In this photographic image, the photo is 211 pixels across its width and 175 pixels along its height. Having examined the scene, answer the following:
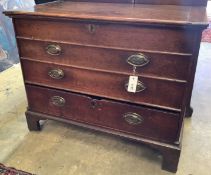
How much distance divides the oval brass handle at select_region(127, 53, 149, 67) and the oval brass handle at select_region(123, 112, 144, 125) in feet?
0.90

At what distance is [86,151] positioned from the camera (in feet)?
4.57

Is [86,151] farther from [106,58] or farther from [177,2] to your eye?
[177,2]

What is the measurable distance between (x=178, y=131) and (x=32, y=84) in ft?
2.78

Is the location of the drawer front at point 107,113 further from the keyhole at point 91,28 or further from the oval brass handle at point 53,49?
the keyhole at point 91,28

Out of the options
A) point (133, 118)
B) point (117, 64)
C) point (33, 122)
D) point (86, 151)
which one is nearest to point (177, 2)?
point (117, 64)

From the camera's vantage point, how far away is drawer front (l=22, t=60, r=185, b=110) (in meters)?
1.10

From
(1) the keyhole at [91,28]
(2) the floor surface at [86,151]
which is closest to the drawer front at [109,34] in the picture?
(1) the keyhole at [91,28]

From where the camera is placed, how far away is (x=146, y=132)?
123 cm

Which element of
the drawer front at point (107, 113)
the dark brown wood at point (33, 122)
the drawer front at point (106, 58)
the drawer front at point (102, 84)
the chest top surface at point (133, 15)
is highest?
the chest top surface at point (133, 15)

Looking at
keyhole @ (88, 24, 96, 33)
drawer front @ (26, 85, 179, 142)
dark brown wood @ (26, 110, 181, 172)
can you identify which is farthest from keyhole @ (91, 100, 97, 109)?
keyhole @ (88, 24, 96, 33)

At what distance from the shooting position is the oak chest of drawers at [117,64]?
1017 mm

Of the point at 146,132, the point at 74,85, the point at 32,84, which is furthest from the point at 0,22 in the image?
the point at 146,132

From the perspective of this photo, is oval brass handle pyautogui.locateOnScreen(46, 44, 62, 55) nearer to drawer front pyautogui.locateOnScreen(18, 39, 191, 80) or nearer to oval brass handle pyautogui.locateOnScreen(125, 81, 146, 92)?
drawer front pyautogui.locateOnScreen(18, 39, 191, 80)

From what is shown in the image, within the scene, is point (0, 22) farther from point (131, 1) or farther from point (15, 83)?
point (131, 1)
